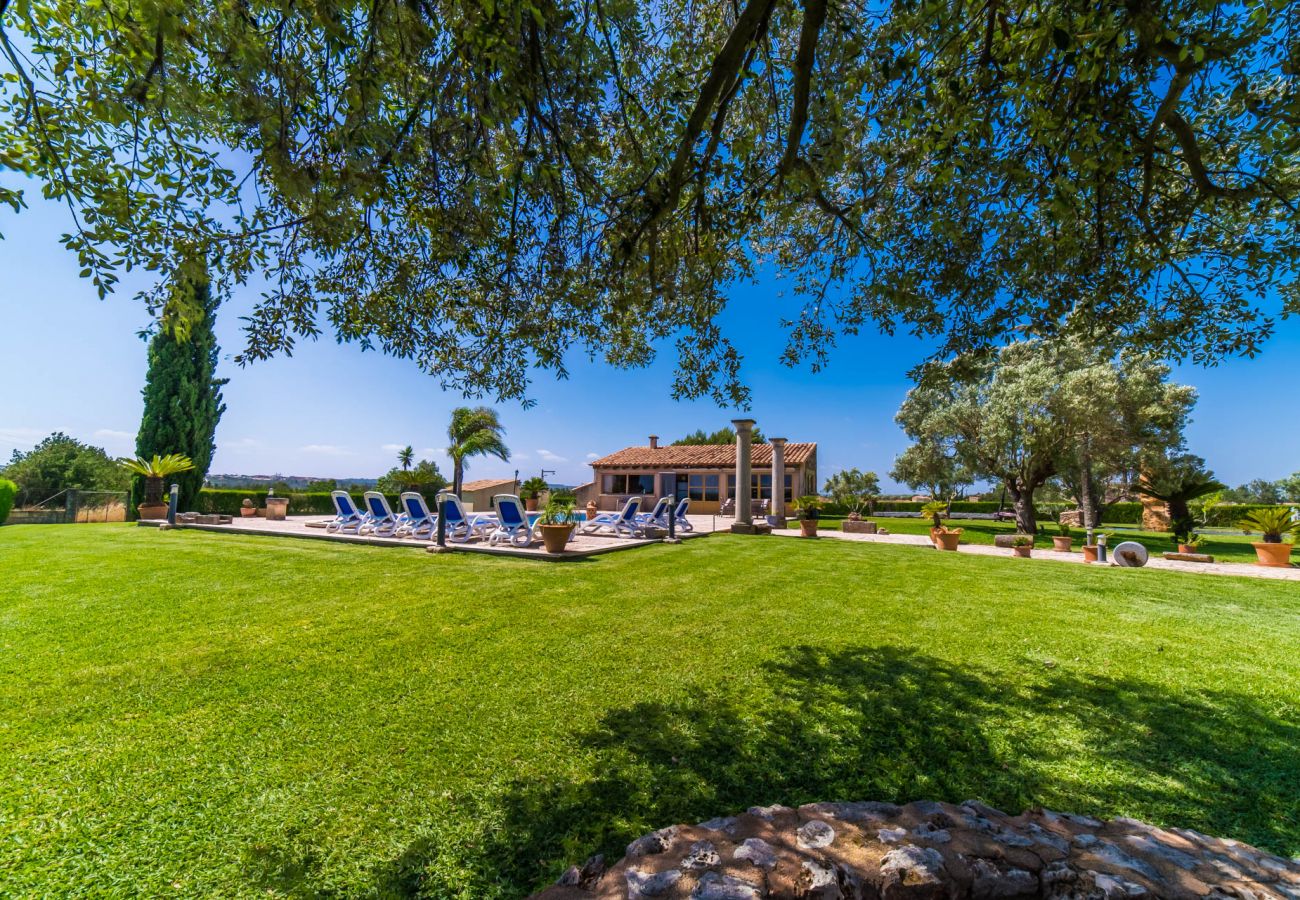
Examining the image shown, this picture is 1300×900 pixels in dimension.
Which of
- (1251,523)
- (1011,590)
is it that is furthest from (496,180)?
(1251,523)

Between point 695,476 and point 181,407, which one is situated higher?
point 181,407

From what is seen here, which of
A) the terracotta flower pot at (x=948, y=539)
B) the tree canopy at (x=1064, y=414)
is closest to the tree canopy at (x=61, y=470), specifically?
the terracotta flower pot at (x=948, y=539)

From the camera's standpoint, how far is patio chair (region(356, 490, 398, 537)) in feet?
46.1

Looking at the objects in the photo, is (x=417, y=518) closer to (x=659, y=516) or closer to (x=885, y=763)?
(x=659, y=516)

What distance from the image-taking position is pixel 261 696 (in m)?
3.77

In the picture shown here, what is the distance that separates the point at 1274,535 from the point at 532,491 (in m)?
25.1

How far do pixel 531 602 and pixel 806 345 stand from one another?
5.39m

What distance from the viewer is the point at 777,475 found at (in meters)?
21.0

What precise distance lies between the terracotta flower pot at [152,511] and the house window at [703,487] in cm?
2371

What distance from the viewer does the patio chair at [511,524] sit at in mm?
11797

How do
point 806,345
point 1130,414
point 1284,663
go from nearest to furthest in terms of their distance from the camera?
point 1284,663 < point 806,345 < point 1130,414

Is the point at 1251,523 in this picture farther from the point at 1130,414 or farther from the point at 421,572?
the point at 421,572

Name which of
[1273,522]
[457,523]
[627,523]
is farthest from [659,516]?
[1273,522]

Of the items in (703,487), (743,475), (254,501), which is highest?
(743,475)
